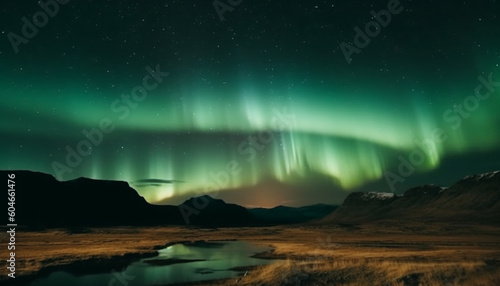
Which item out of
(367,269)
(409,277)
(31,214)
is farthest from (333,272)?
(31,214)

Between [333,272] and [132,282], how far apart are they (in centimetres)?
1462

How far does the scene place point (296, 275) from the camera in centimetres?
2450

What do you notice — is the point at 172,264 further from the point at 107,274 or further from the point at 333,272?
the point at 333,272

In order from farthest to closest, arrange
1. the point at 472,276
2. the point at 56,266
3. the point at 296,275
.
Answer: the point at 56,266
the point at 296,275
the point at 472,276

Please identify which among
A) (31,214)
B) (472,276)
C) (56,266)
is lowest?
(472,276)

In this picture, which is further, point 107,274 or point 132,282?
point 107,274

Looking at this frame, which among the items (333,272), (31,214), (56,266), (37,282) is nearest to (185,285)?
(333,272)

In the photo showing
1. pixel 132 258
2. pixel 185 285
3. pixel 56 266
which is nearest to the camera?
pixel 185 285

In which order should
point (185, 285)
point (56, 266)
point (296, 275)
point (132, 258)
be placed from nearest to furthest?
point (296, 275) < point (185, 285) < point (56, 266) < point (132, 258)

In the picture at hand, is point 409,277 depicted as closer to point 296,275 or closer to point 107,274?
point 296,275

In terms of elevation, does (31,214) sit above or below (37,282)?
above

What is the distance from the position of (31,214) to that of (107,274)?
17887 cm

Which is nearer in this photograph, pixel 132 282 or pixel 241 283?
pixel 241 283

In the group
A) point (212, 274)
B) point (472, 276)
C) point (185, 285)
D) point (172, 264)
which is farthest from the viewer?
point (172, 264)
